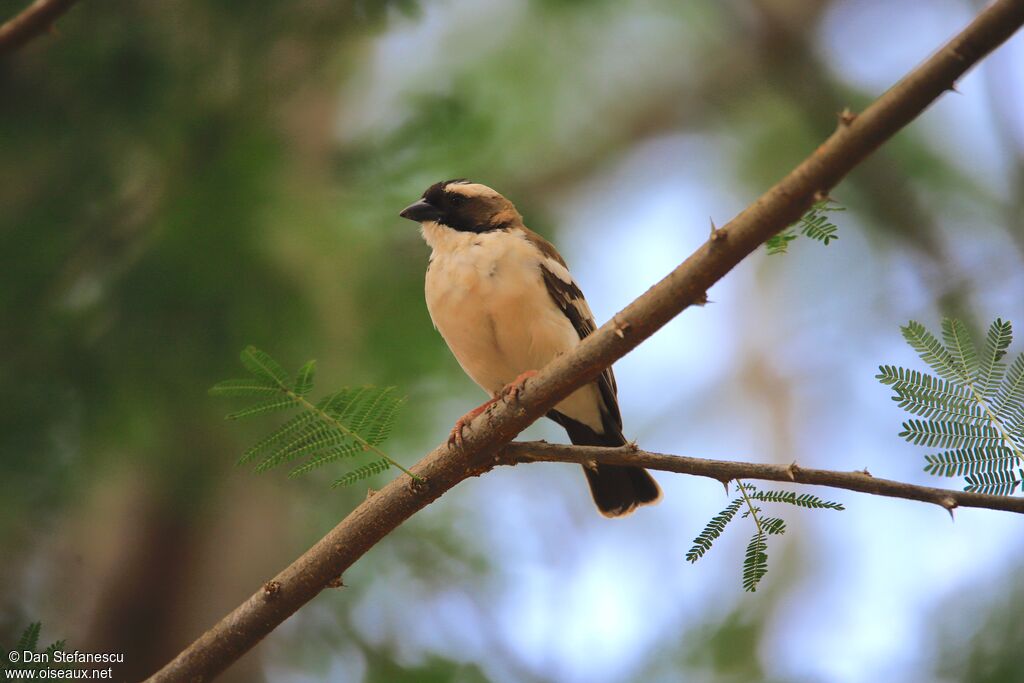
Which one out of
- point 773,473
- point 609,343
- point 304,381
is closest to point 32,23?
point 304,381

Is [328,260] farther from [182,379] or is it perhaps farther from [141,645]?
[141,645]

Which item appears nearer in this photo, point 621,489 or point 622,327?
point 622,327

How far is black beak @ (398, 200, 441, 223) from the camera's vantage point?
5613 mm

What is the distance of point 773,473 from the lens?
111 inches

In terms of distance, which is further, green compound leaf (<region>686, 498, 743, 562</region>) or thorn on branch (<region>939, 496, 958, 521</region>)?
green compound leaf (<region>686, 498, 743, 562</region>)

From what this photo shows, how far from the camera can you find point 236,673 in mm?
6668

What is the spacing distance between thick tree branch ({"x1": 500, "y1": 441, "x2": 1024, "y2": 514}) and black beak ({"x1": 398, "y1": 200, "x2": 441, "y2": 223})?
2.51 meters

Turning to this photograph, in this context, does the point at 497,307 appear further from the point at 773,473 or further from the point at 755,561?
the point at 773,473

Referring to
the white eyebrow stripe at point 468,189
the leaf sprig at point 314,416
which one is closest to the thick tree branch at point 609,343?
the leaf sprig at point 314,416

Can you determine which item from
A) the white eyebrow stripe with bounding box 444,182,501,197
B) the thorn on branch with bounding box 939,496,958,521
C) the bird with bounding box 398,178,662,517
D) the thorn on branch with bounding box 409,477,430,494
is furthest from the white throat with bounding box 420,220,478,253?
the thorn on branch with bounding box 939,496,958,521

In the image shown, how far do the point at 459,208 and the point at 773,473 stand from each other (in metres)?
3.24

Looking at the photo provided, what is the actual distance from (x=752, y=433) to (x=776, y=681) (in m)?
6.62

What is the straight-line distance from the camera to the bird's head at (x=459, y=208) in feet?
18.2

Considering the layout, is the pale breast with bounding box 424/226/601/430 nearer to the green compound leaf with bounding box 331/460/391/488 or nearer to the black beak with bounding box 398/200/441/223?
the black beak with bounding box 398/200/441/223
